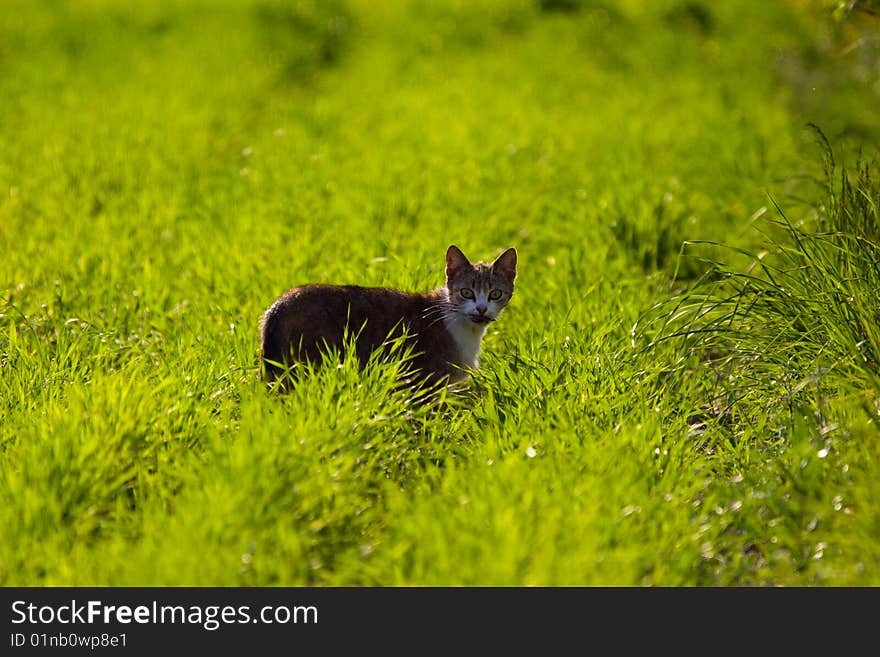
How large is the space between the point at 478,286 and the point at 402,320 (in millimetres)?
471

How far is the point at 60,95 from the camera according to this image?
1361cm

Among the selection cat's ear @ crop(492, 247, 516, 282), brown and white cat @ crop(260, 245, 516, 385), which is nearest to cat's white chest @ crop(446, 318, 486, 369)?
brown and white cat @ crop(260, 245, 516, 385)

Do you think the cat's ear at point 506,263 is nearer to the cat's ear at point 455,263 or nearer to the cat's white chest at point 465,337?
the cat's ear at point 455,263

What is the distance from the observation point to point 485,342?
266 inches

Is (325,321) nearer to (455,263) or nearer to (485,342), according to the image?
(455,263)

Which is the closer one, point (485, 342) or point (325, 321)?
point (325, 321)

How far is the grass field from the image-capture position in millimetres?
4145

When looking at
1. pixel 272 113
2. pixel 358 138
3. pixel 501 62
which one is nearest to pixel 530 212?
pixel 358 138

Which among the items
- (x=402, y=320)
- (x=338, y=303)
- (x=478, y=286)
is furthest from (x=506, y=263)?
(x=338, y=303)

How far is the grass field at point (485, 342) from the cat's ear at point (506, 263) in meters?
0.45

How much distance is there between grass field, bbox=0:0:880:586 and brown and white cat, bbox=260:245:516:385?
18 centimetres

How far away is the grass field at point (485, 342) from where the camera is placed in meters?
4.14

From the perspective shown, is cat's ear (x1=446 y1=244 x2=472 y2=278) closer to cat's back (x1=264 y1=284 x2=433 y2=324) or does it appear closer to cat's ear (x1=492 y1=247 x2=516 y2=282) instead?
cat's ear (x1=492 y1=247 x2=516 y2=282)
